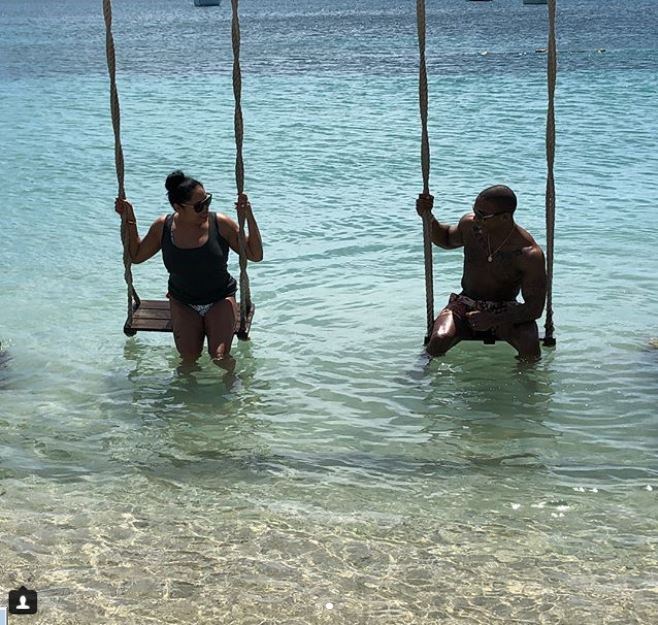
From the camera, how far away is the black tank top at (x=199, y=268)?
6.69 meters

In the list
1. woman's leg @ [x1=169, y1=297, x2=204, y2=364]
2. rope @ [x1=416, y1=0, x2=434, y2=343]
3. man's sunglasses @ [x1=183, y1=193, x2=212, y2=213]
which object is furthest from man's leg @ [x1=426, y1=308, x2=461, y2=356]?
man's sunglasses @ [x1=183, y1=193, x2=212, y2=213]

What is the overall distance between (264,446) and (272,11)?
74.6 meters

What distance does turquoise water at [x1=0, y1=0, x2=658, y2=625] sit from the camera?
15.2ft

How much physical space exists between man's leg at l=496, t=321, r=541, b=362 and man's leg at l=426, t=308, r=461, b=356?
0.26 metres

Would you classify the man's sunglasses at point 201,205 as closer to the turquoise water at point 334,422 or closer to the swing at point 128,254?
the swing at point 128,254

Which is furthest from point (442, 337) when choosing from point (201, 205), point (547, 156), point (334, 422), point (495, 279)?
point (201, 205)

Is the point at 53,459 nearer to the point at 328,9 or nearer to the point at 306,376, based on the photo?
the point at 306,376

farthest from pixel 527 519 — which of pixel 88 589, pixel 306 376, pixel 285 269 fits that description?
pixel 285 269

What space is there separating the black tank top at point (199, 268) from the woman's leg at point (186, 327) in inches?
2.2

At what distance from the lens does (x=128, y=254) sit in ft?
21.3

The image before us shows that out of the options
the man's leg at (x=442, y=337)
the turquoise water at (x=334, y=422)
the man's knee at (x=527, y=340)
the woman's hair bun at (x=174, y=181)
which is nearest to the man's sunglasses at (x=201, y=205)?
the woman's hair bun at (x=174, y=181)

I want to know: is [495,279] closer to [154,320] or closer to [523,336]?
[523,336]

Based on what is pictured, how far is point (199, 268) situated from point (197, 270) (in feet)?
0.06

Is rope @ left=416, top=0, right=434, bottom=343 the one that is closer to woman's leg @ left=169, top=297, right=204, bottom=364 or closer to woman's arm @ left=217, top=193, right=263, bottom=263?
woman's arm @ left=217, top=193, right=263, bottom=263
